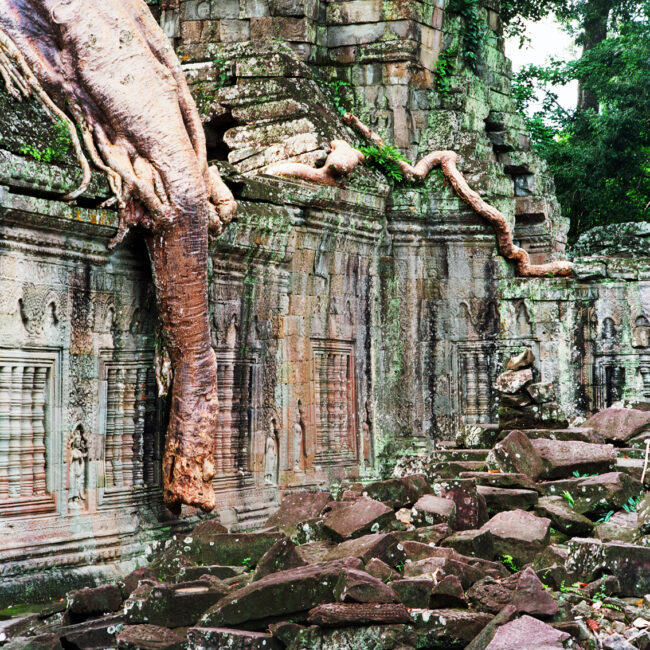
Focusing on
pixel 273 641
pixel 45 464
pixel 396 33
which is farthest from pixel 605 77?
pixel 273 641

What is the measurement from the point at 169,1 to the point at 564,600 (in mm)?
9557

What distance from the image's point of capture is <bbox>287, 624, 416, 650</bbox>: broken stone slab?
5.94 meters

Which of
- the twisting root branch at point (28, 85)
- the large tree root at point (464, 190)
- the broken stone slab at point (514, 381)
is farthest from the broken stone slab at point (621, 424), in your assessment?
the twisting root branch at point (28, 85)

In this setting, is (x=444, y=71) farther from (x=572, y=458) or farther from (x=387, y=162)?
(x=572, y=458)

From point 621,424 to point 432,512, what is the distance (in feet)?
10.5

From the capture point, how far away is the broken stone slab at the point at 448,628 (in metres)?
6.01

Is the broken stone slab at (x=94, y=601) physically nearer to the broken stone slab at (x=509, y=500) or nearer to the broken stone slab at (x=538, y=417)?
the broken stone slab at (x=509, y=500)

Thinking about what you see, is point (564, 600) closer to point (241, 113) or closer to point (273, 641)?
point (273, 641)

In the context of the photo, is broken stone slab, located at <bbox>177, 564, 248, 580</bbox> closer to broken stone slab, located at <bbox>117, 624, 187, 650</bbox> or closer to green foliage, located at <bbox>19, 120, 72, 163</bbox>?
broken stone slab, located at <bbox>117, 624, 187, 650</bbox>

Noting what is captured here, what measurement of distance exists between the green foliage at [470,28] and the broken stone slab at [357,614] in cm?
1000

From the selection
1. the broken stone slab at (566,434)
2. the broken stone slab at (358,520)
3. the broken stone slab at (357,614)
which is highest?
the broken stone slab at (566,434)

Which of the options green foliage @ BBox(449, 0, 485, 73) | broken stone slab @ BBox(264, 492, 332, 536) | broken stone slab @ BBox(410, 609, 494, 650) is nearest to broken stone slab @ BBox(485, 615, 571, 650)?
broken stone slab @ BBox(410, 609, 494, 650)

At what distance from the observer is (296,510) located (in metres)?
8.86

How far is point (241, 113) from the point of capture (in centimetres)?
1275
